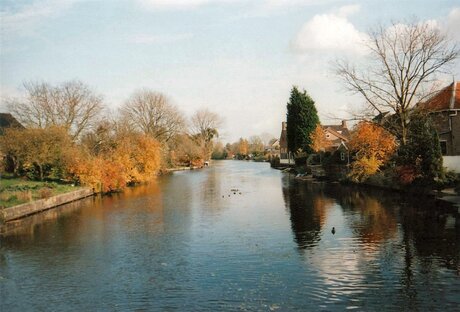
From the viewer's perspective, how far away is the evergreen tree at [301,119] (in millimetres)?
66500

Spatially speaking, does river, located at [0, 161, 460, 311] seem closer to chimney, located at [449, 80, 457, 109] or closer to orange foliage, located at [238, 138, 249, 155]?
chimney, located at [449, 80, 457, 109]

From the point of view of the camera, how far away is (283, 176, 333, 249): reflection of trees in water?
18.0 meters

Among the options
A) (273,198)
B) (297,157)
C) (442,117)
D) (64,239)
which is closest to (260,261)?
(64,239)

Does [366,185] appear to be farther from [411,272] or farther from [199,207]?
[411,272]

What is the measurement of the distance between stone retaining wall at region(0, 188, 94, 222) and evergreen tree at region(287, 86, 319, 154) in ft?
129

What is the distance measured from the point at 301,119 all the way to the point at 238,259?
178ft

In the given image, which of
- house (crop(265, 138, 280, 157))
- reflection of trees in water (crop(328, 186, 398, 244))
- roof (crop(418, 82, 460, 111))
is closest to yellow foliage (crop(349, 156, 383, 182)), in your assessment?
reflection of trees in water (crop(328, 186, 398, 244))

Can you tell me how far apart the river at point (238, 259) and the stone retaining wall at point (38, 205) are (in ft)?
2.34

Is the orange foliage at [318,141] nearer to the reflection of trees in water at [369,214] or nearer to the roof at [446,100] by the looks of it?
the roof at [446,100]

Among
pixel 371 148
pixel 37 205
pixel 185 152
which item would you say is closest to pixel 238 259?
pixel 37 205

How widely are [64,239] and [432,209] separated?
18.5m

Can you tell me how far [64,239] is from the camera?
62.5 ft

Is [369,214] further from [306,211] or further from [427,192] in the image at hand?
[427,192]

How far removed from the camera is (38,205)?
27.1 metres
